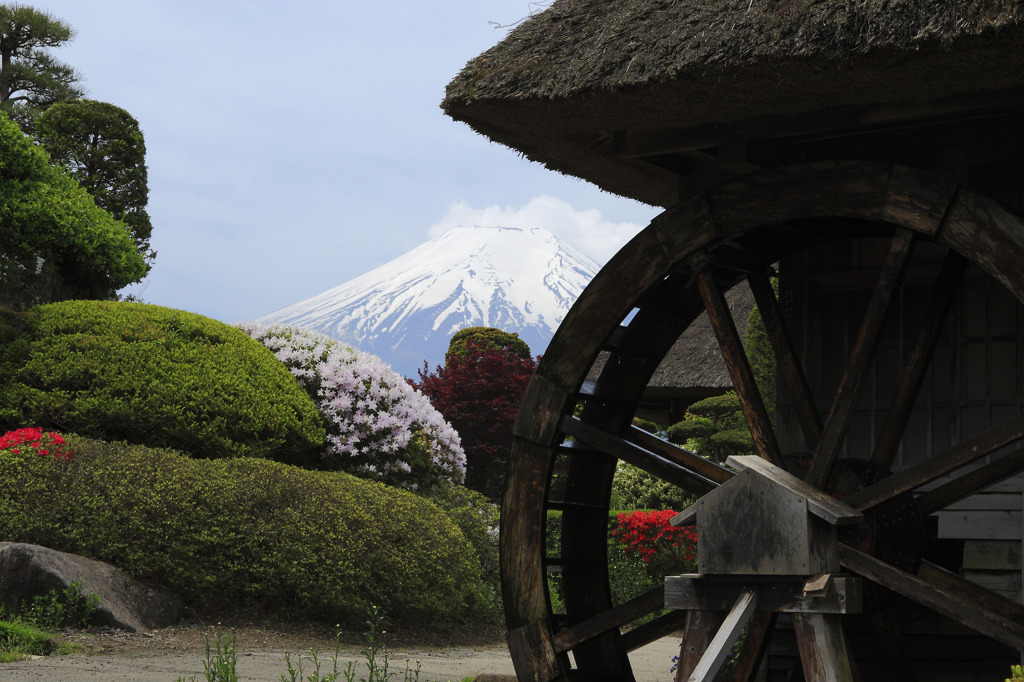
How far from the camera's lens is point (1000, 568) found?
5129mm

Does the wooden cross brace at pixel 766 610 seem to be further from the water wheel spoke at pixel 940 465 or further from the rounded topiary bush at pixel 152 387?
the rounded topiary bush at pixel 152 387

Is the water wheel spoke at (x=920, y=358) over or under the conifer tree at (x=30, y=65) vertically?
under

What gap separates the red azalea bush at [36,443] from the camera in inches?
312

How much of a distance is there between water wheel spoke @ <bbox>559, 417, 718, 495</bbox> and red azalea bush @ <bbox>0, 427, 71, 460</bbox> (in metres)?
4.70

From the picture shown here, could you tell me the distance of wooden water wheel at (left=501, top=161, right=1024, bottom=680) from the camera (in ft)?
13.6

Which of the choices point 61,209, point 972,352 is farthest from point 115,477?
point 972,352

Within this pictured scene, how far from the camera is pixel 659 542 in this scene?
11141 mm

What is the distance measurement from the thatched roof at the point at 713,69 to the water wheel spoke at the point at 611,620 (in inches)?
86.0

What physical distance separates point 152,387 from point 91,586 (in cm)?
233

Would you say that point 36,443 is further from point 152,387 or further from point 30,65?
point 30,65

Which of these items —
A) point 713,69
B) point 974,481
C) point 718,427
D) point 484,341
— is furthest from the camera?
point 484,341

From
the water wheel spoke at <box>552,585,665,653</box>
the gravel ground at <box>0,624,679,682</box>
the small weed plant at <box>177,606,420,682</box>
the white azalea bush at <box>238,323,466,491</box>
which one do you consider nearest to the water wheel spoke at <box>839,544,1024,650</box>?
the water wheel spoke at <box>552,585,665,653</box>

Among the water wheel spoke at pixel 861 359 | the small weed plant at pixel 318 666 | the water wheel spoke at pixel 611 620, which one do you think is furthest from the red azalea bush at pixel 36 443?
the water wheel spoke at pixel 861 359

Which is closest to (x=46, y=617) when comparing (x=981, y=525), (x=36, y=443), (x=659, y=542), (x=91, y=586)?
(x=91, y=586)
